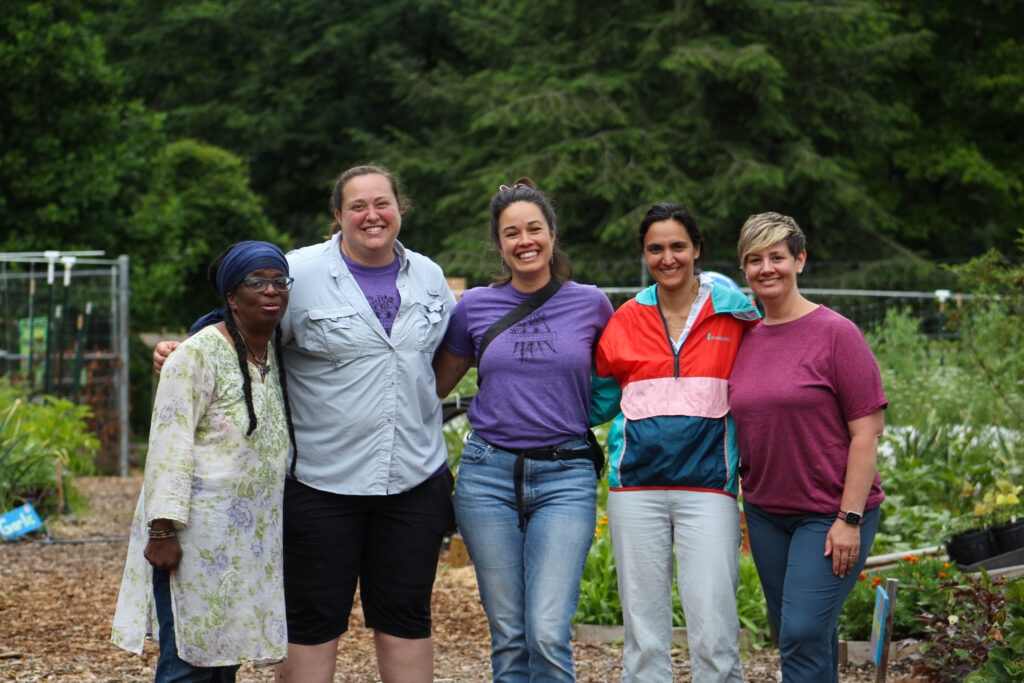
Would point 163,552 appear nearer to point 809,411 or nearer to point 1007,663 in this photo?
point 809,411

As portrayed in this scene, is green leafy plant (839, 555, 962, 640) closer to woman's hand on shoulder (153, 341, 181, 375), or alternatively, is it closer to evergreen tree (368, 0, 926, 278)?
woman's hand on shoulder (153, 341, 181, 375)

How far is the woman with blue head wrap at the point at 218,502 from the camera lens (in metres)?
2.94

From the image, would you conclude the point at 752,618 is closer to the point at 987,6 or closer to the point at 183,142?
the point at 183,142

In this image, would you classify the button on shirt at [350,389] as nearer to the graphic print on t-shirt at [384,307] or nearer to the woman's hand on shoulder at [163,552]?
the graphic print on t-shirt at [384,307]

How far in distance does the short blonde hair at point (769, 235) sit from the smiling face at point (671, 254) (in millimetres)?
153

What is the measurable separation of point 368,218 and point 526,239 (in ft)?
1.49

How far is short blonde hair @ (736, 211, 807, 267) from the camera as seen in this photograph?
10.7ft

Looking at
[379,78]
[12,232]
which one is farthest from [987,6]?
[12,232]

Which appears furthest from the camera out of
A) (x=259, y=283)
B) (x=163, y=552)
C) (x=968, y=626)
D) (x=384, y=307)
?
(x=968, y=626)

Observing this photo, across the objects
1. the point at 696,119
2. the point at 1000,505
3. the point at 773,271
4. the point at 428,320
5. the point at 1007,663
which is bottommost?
the point at 1007,663

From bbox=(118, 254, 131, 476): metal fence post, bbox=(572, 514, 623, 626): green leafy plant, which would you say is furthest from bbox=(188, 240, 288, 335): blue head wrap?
bbox=(118, 254, 131, 476): metal fence post

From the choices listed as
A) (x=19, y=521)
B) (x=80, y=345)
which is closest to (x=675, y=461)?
(x=19, y=521)

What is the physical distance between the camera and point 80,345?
11.6 meters

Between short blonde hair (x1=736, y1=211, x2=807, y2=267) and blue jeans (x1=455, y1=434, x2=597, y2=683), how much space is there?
73 centimetres
